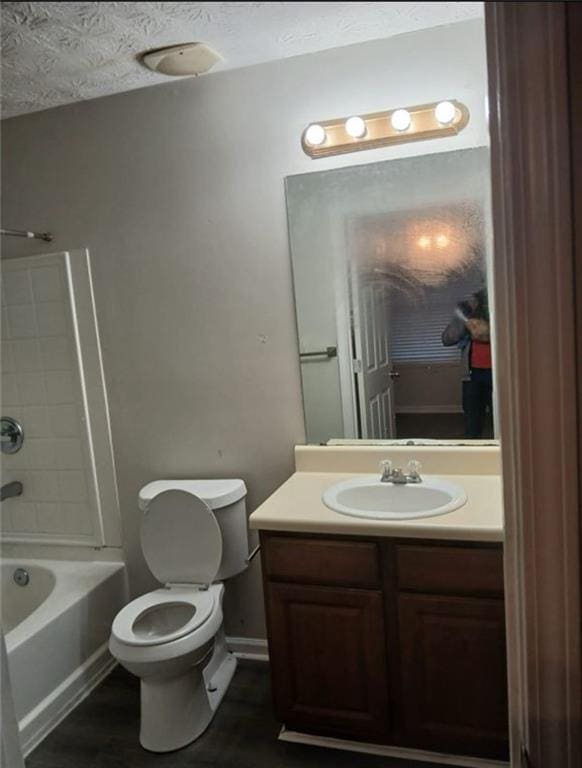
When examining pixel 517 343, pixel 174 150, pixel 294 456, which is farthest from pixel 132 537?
pixel 517 343

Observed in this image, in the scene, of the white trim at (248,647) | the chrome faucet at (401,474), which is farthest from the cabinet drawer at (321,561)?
the white trim at (248,647)

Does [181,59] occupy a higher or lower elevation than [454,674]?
higher

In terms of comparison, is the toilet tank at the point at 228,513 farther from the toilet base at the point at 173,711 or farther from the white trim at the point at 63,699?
the white trim at the point at 63,699

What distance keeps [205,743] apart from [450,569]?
106 cm

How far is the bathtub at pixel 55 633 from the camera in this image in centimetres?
191

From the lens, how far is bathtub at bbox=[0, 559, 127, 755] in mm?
1908

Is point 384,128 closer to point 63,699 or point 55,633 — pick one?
point 55,633

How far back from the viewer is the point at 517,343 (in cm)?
60

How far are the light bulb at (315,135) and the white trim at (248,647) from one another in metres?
1.97

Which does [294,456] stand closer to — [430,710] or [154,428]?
[154,428]

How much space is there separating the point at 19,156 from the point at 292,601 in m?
2.14

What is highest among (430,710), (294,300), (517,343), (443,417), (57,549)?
(294,300)

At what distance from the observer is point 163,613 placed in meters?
2.06

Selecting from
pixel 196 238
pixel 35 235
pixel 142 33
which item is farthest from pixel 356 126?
pixel 35 235
